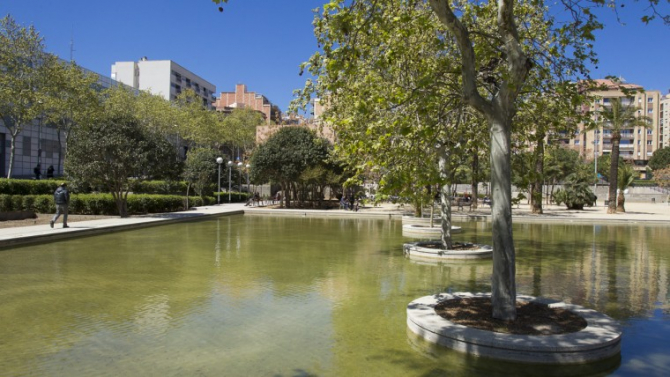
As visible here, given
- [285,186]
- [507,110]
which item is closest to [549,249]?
[507,110]

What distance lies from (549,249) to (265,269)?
8.98m

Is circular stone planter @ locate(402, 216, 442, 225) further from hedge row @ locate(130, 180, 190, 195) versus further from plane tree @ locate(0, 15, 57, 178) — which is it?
plane tree @ locate(0, 15, 57, 178)

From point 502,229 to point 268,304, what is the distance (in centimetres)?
374

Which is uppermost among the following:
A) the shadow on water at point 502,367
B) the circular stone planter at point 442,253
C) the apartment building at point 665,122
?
the apartment building at point 665,122

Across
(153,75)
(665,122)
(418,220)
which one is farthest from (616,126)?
(665,122)

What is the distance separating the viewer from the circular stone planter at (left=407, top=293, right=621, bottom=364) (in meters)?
5.32

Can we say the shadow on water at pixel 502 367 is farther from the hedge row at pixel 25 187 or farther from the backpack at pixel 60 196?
the hedge row at pixel 25 187

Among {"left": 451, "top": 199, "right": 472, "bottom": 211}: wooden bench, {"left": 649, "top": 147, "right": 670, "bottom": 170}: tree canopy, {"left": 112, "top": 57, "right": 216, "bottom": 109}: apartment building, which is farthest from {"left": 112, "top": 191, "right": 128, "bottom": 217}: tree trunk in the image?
{"left": 649, "top": 147, "right": 670, "bottom": 170}: tree canopy

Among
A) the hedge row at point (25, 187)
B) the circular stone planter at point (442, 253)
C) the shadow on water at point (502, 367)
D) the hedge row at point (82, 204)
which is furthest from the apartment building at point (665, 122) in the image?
the shadow on water at point (502, 367)

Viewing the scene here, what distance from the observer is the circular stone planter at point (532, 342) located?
5324mm

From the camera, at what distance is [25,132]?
52.7m

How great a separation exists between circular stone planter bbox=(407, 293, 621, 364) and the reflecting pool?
0.41 feet

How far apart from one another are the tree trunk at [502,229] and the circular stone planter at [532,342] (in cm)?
67

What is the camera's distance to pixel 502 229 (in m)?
6.25
